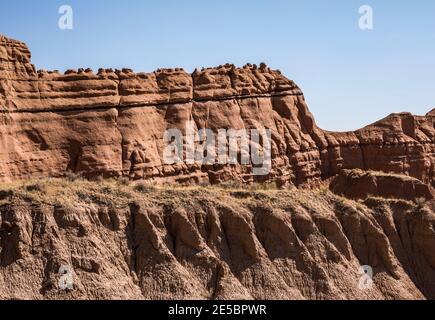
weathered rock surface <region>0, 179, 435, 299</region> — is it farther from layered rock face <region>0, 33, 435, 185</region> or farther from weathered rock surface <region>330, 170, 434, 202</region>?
weathered rock surface <region>330, 170, 434, 202</region>

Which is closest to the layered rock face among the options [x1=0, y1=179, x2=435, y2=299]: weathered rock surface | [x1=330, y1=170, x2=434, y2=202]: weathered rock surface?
[x1=330, y1=170, x2=434, y2=202]: weathered rock surface

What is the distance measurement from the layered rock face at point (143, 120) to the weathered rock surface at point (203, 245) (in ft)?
26.2

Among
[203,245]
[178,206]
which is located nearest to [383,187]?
→ [178,206]

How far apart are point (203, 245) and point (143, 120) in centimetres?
1349

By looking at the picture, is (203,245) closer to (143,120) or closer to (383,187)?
(143,120)

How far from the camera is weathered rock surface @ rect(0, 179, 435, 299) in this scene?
3622cm

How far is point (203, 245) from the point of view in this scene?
38781 millimetres

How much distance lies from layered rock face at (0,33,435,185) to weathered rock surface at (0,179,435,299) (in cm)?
799

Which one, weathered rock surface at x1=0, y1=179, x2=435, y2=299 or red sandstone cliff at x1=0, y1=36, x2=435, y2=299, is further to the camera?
red sandstone cliff at x1=0, y1=36, x2=435, y2=299

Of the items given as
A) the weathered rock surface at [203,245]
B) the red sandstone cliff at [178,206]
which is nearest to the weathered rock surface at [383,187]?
the red sandstone cliff at [178,206]

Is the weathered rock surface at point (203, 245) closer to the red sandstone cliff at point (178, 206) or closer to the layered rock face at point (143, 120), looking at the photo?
the red sandstone cliff at point (178, 206)
